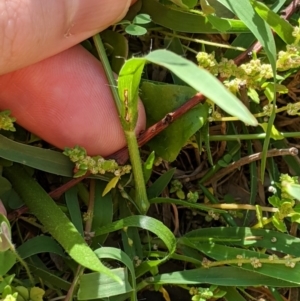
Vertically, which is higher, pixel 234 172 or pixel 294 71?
pixel 294 71

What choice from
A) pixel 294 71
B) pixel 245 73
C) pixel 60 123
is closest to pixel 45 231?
pixel 60 123

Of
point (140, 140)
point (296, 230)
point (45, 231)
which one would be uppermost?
point (140, 140)

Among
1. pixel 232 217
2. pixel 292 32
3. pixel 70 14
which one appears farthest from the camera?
pixel 232 217

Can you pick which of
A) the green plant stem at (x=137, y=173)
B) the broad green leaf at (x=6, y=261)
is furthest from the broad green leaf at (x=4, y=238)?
the green plant stem at (x=137, y=173)

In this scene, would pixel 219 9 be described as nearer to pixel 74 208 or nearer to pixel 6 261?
pixel 74 208

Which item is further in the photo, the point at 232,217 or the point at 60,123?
the point at 232,217

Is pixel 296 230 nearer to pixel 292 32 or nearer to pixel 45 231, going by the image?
pixel 292 32

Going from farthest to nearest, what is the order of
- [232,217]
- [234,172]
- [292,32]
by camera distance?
[234,172], [232,217], [292,32]
